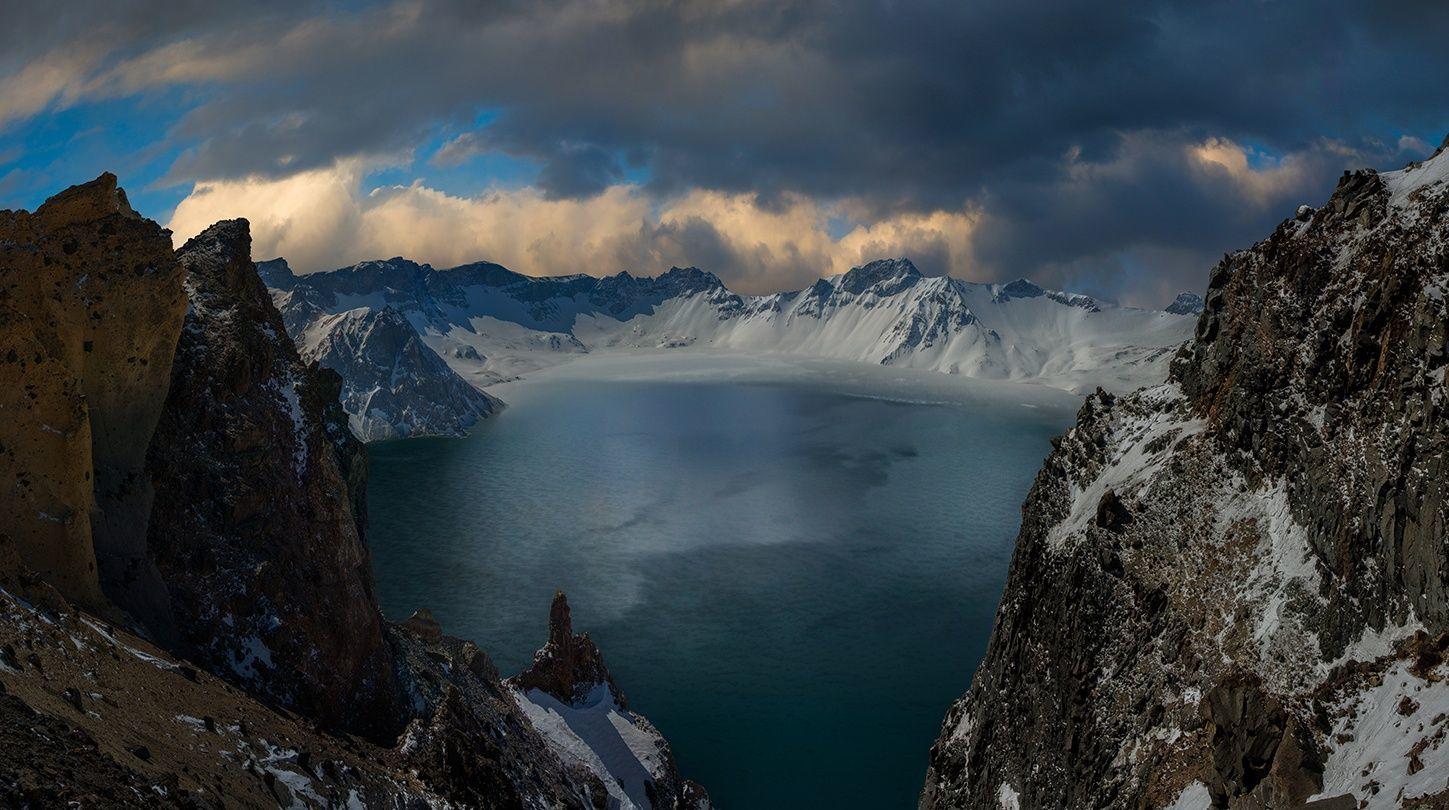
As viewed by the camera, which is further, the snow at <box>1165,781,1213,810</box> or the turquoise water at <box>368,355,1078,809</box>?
the turquoise water at <box>368,355,1078,809</box>

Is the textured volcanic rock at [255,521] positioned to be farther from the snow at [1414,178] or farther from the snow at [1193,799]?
the snow at [1414,178]

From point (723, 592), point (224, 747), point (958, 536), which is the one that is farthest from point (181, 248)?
point (958, 536)

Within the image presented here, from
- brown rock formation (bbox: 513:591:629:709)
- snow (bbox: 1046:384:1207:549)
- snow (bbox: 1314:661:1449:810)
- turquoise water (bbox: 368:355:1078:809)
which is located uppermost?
snow (bbox: 1046:384:1207:549)

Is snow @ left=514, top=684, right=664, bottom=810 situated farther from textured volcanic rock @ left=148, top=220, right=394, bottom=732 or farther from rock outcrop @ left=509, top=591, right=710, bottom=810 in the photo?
textured volcanic rock @ left=148, top=220, right=394, bottom=732

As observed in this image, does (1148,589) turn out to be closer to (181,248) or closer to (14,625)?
(14,625)

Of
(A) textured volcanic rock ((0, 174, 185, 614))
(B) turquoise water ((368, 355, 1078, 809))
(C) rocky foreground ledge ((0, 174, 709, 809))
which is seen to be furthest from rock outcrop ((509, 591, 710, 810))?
(A) textured volcanic rock ((0, 174, 185, 614))

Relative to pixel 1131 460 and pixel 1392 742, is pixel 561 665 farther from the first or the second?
pixel 1392 742
